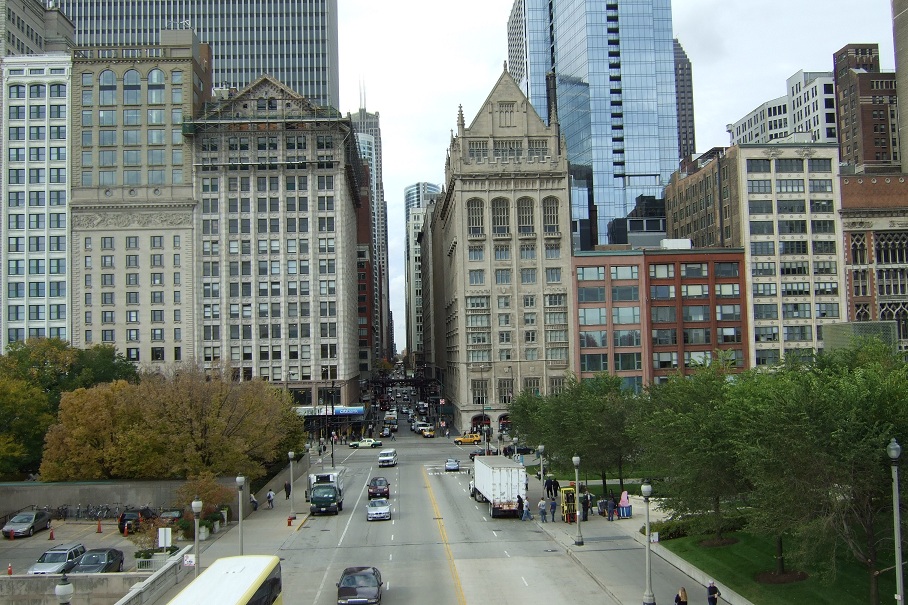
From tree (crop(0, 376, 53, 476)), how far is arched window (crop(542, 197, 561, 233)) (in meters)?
66.9

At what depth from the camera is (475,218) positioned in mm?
112562

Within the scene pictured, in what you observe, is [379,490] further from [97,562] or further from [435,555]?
[97,562]

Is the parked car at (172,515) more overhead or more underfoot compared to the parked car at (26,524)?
more overhead

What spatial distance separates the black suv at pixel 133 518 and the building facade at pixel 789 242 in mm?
82188

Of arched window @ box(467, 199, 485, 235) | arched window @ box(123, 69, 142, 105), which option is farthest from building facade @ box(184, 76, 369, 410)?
arched window @ box(467, 199, 485, 235)

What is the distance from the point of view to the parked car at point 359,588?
31.1 m

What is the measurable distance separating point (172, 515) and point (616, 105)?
13401cm

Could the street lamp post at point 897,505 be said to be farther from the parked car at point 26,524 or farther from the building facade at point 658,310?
the building facade at point 658,310

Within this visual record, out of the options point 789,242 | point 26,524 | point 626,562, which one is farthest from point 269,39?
point 626,562

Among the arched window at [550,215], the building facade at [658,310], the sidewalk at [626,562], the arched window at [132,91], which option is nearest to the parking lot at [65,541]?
the sidewalk at [626,562]

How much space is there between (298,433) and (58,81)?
6824cm

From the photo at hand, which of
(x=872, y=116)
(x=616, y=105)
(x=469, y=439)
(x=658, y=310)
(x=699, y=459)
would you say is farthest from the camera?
(x=616, y=105)

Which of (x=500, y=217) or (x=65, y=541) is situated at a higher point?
(x=500, y=217)

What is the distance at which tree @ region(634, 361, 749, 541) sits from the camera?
35.8 meters
